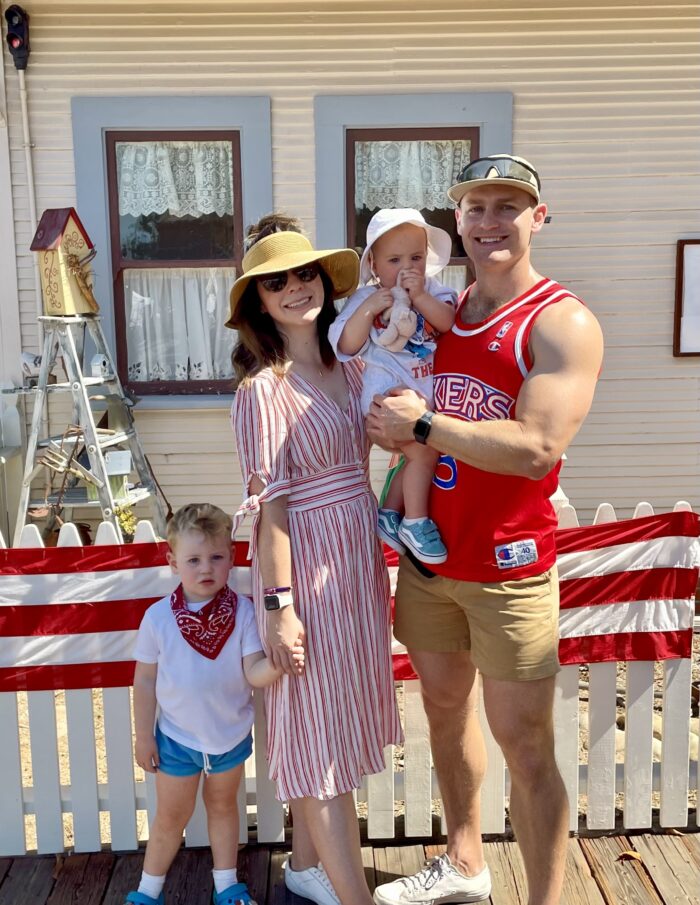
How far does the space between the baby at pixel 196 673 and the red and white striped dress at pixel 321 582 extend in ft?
0.32

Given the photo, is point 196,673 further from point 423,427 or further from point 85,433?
point 85,433

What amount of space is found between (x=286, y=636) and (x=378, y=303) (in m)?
0.87

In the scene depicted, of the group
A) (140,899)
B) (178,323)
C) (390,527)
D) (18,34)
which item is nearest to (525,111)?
(178,323)

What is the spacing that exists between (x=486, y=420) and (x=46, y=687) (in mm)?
1606

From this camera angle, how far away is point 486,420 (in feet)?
6.95

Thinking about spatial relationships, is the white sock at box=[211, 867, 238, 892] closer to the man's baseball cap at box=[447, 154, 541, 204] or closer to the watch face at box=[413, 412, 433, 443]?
the watch face at box=[413, 412, 433, 443]

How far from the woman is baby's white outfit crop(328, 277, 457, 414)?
81mm

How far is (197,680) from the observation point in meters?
2.34

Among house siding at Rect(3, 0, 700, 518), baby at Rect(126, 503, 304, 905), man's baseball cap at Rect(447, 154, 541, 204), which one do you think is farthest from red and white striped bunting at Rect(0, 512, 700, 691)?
house siding at Rect(3, 0, 700, 518)

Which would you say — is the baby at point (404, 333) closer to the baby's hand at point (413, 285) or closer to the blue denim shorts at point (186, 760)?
the baby's hand at point (413, 285)

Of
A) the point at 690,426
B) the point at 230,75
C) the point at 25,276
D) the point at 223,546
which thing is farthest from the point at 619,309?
the point at 223,546

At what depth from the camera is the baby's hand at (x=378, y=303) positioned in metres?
2.24

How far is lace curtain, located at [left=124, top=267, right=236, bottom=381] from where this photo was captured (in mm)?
6023

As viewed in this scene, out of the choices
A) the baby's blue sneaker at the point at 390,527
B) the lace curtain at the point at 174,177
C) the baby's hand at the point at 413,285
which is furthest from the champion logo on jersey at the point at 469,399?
the lace curtain at the point at 174,177
